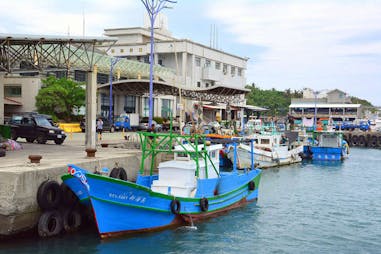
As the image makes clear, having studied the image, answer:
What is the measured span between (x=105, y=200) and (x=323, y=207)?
12.2 meters

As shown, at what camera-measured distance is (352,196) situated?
2652 centimetres

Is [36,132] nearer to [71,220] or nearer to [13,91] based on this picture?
[71,220]

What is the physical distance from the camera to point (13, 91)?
51.8 metres

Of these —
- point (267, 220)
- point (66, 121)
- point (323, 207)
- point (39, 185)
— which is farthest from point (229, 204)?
point (66, 121)

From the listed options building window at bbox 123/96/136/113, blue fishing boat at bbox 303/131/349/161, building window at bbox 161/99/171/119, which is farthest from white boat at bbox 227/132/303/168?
building window at bbox 161/99/171/119

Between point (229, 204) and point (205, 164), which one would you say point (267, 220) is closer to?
point (229, 204)

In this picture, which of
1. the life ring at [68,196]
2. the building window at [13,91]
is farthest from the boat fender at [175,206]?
the building window at [13,91]

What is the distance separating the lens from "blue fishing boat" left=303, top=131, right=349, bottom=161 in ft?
159

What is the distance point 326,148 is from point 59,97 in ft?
91.4

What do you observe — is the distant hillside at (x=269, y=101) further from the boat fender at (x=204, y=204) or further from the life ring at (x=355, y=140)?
the boat fender at (x=204, y=204)

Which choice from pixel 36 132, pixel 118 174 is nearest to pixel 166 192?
pixel 118 174

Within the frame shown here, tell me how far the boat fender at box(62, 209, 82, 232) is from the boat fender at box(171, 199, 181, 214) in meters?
3.34

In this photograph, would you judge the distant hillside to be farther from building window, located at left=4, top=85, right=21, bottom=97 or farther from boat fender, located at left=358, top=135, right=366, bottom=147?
building window, located at left=4, top=85, right=21, bottom=97

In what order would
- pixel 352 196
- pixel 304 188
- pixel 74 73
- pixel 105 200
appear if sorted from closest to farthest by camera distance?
pixel 105 200
pixel 352 196
pixel 304 188
pixel 74 73
